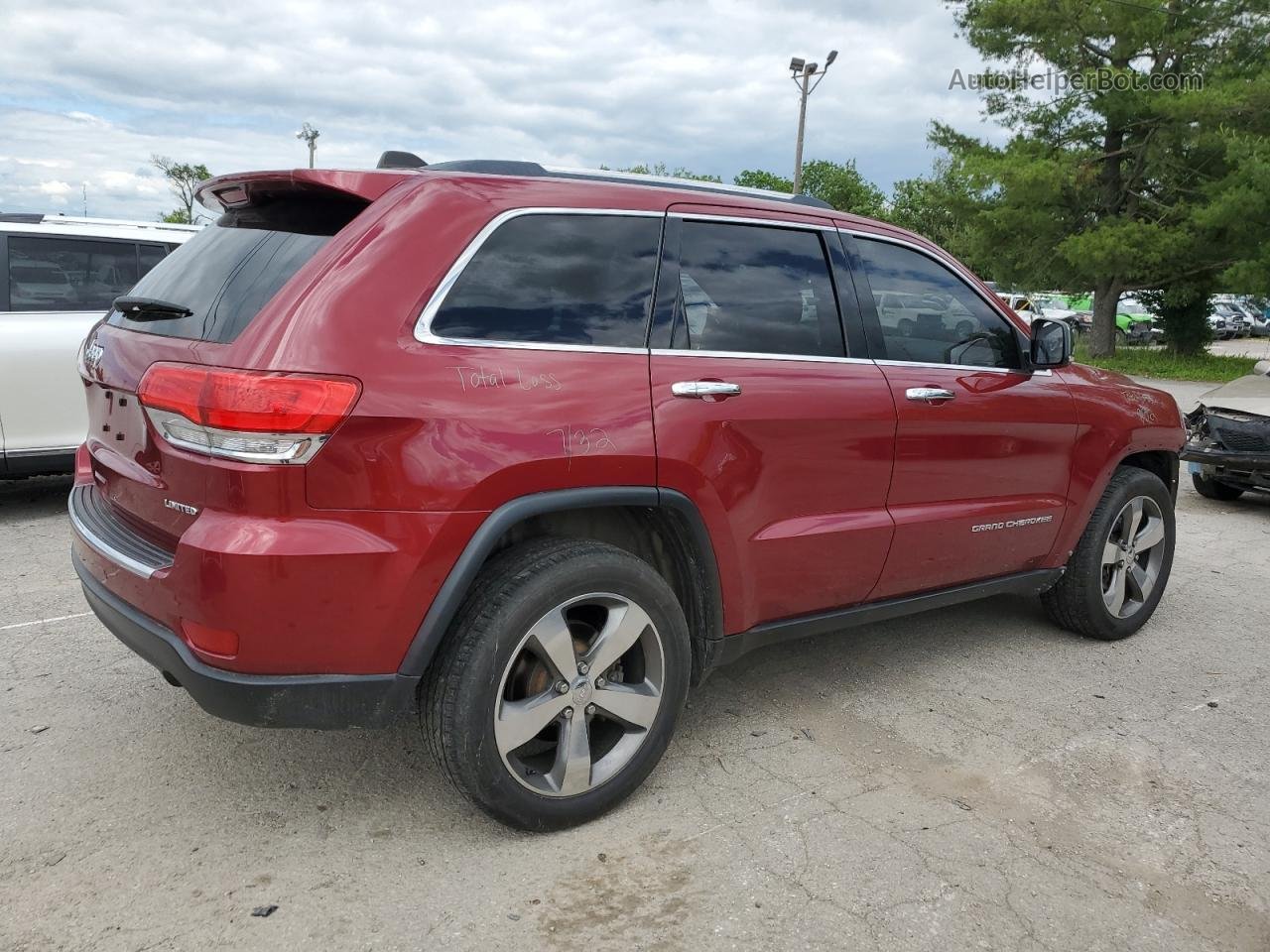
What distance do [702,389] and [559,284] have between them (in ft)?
1.68

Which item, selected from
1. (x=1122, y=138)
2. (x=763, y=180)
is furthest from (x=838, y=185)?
(x=1122, y=138)

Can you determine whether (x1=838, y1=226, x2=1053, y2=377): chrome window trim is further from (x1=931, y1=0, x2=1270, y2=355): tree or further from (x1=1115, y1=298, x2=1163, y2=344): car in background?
(x1=1115, y1=298, x2=1163, y2=344): car in background

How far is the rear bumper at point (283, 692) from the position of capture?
2.44 m

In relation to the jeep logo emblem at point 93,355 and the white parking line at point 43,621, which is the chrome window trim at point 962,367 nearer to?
the jeep logo emblem at point 93,355

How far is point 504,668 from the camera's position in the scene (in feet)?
8.55

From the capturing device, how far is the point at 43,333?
20.3 feet

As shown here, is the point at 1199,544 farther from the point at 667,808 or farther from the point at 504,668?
the point at 504,668

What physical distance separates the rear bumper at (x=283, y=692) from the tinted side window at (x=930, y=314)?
6.83ft

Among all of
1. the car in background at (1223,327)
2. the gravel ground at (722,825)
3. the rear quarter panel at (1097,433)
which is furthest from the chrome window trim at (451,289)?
the car in background at (1223,327)

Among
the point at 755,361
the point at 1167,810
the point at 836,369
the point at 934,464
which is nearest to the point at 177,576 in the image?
the point at 755,361

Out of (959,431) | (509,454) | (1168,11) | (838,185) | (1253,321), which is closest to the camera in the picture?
(509,454)

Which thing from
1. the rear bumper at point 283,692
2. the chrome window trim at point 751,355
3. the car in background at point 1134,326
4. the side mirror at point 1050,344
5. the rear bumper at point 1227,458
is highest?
the car in background at point 1134,326

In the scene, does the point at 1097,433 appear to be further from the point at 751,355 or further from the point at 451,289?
the point at 451,289

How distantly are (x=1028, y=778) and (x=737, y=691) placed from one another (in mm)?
1098
